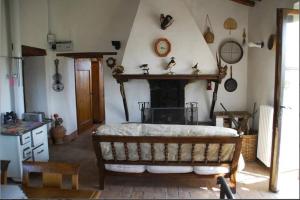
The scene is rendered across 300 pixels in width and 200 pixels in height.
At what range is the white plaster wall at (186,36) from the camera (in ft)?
14.9

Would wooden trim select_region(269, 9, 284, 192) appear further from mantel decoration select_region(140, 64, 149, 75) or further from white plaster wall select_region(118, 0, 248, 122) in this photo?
mantel decoration select_region(140, 64, 149, 75)

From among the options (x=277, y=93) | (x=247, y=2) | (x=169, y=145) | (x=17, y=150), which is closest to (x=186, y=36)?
(x=247, y=2)

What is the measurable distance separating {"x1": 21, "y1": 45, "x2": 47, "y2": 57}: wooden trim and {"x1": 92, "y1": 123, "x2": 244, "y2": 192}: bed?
8.52 ft

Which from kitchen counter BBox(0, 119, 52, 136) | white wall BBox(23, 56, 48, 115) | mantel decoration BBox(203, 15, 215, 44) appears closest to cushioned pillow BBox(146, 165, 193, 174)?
kitchen counter BBox(0, 119, 52, 136)

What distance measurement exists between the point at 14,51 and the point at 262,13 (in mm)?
3886

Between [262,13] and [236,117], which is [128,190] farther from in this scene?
[262,13]

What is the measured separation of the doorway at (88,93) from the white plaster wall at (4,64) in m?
1.85

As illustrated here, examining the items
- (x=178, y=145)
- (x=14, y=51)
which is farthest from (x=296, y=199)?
(x=14, y=51)

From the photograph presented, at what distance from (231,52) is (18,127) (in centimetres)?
380

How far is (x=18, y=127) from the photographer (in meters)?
3.32

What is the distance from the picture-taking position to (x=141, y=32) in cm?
460

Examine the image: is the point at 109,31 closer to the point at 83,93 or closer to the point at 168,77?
the point at 168,77

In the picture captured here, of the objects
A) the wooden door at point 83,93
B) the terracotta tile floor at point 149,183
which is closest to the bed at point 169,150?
the terracotta tile floor at point 149,183

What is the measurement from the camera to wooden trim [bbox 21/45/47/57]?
14.5ft
